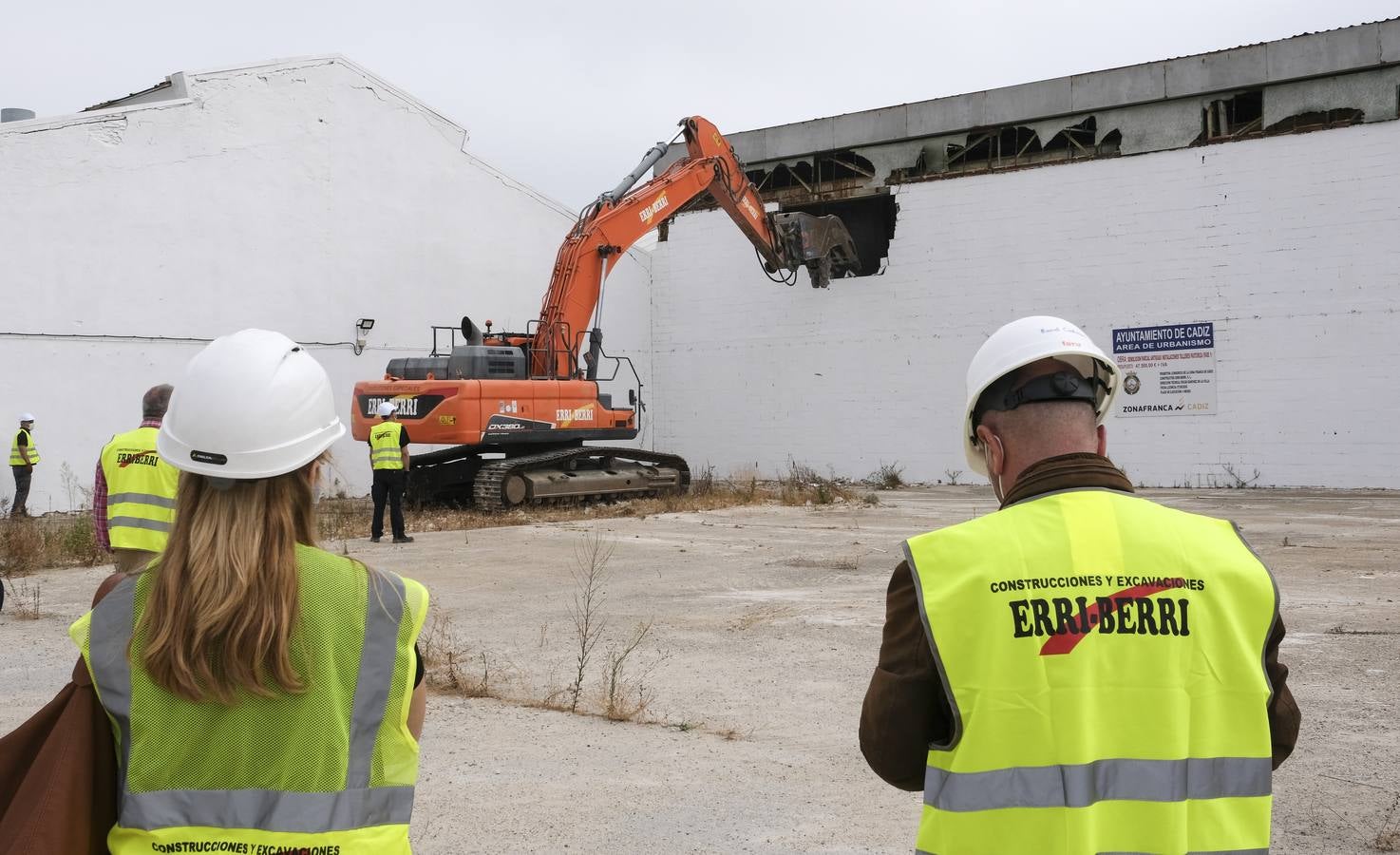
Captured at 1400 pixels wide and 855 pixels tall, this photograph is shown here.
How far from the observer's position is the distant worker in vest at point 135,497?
5574 millimetres

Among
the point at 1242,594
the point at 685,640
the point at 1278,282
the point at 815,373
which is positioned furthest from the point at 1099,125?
the point at 1242,594

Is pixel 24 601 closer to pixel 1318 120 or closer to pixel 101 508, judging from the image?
pixel 101 508

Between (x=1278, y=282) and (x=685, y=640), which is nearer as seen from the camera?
(x=685, y=640)

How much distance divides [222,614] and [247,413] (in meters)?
0.37

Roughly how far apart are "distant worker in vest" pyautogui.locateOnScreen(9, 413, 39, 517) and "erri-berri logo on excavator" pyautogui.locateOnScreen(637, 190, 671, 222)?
32.3ft

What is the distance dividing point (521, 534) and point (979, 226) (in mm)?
13945

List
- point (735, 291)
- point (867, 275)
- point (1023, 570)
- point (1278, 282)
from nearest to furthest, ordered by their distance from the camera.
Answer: point (1023, 570) < point (1278, 282) < point (867, 275) < point (735, 291)

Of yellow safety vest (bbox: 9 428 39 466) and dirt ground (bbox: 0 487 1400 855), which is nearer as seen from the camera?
dirt ground (bbox: 0 487 1400 855)

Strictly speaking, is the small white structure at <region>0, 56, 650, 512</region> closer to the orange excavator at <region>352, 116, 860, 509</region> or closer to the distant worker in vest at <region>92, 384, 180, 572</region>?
the orange excavator at <region>352, 116, 860, 509</region>

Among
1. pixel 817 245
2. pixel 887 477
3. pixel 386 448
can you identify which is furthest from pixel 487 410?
pixel 817 245

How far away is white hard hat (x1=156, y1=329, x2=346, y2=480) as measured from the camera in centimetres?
192

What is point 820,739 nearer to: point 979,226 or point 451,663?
point 451,663

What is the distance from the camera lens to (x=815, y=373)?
27.0 meters

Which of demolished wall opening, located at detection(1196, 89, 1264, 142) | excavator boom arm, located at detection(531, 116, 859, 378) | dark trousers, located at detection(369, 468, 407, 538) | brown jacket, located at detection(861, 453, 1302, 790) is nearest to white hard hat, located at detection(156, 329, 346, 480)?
brown jacket, located at detection(861, 453, 1302, 790)
